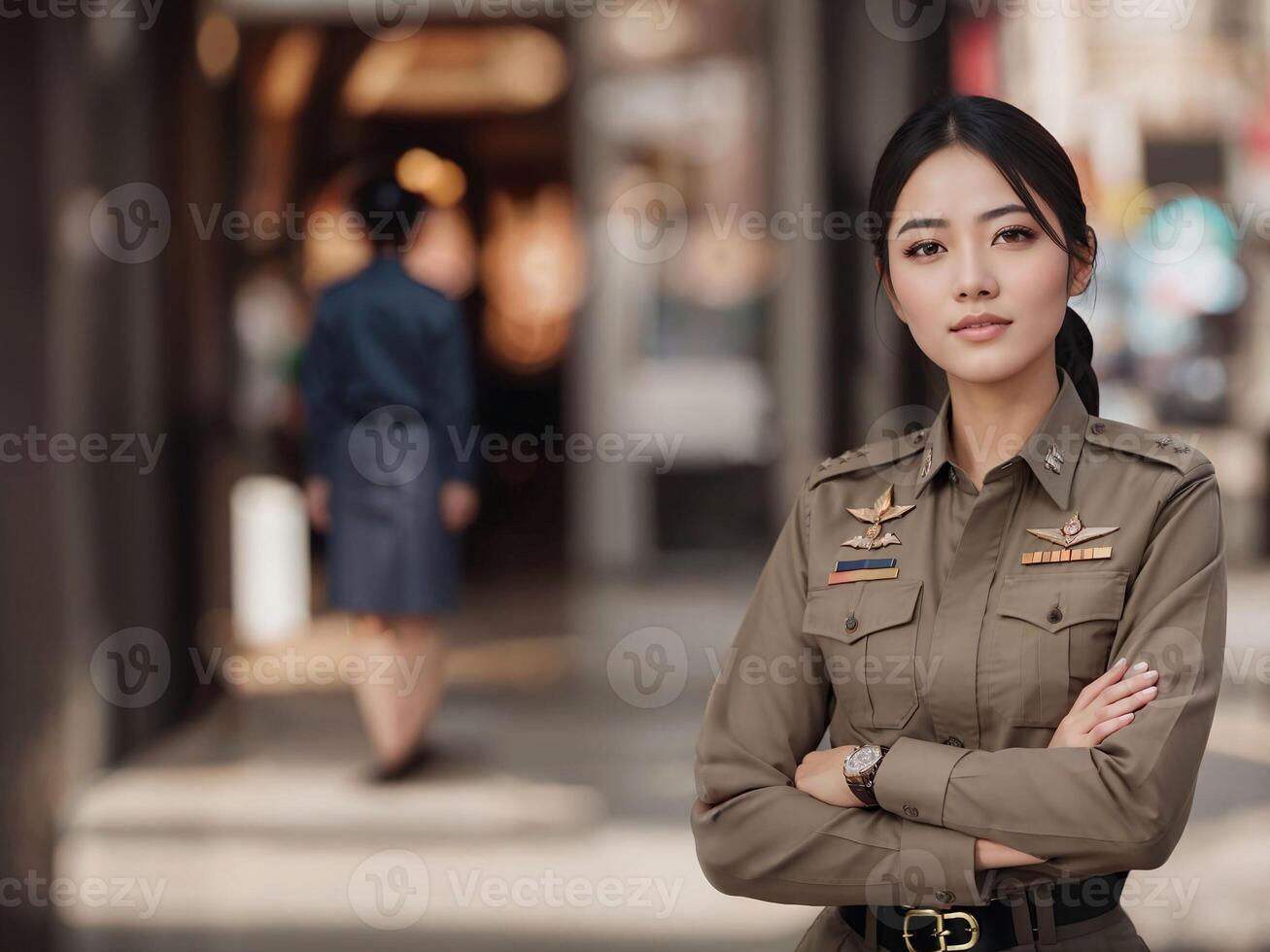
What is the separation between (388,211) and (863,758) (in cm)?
305

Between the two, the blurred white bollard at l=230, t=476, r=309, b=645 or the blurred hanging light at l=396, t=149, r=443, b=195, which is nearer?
the blurred hanging light at l=396, t=149, r=443, b=195

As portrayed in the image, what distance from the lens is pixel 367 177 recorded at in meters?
4.27

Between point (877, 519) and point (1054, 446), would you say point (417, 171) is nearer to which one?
point (877, 519)

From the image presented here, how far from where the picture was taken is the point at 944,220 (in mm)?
1462

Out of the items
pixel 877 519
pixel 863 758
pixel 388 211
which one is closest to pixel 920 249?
pixel 877 519

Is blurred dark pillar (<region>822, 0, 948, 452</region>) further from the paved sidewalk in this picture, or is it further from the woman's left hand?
the woman's left hand

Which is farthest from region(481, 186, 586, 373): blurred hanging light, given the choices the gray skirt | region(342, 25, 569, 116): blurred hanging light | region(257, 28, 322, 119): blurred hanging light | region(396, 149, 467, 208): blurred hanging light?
the gray skirt

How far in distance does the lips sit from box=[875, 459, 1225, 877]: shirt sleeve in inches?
9.2

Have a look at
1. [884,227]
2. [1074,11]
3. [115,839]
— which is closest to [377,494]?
[115,839]

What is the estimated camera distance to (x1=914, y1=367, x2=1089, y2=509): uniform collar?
4.82 feet

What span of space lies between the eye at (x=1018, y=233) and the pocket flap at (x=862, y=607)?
1.15 feet

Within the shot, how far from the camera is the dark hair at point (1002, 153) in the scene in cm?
145

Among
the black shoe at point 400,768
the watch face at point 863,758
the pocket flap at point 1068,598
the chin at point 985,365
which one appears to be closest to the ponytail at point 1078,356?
the chin at point 985,365

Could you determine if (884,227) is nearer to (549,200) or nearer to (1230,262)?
(1230,262)
